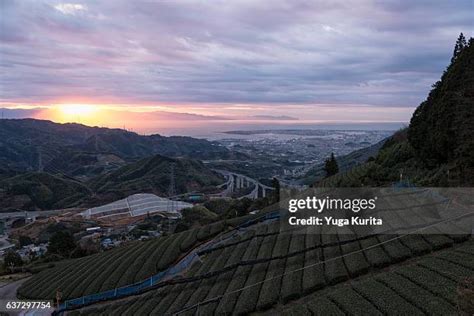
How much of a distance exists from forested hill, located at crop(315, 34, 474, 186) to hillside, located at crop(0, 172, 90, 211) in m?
75.3

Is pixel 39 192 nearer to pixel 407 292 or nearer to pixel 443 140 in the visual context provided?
pixel 443 140

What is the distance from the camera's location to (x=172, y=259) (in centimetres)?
2186

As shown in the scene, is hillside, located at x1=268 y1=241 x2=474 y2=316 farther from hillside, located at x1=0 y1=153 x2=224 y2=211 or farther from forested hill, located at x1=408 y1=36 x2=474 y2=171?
hillside, located at x1=0 y1=153 x2=224 y2=211

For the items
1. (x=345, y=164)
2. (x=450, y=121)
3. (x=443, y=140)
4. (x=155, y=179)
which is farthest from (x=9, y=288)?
(x=155, y=179)

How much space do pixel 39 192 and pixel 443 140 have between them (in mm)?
87635

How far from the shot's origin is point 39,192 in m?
92.4

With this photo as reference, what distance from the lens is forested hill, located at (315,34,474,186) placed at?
22016mm

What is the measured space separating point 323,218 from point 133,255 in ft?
36.4

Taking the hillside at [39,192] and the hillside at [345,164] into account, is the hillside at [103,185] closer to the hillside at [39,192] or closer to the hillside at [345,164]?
the hillside at [39,192]

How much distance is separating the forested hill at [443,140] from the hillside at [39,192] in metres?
75.3

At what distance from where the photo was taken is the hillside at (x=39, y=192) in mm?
89375

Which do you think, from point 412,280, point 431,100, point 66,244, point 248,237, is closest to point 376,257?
point 412,280

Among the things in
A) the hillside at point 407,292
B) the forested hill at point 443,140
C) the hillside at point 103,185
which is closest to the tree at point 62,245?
the forested hill at point 443,140

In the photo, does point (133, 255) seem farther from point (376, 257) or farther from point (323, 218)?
point (376, 257)
